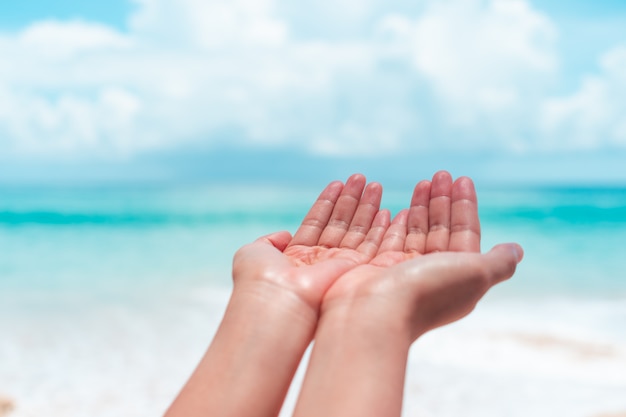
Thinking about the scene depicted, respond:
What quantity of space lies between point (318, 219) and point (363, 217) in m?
0.18

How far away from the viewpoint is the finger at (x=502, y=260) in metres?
1.97

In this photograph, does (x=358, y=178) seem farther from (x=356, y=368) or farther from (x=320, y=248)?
(x=356, y=368)

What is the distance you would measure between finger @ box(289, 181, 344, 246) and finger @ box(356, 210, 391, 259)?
0.19m

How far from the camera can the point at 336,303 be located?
6.00 feet

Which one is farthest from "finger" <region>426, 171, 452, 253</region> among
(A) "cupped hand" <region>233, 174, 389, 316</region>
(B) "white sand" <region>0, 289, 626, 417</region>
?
(B) "white sand" <region>0, 289, 626, 417</region>

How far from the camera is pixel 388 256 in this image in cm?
216

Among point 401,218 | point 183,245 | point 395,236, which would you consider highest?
point 183,245

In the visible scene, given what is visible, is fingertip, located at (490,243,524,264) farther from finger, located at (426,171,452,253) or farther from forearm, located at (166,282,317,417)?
forearm, located at (166,282,317,417)

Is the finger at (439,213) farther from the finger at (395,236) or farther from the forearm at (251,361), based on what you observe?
the forearm at (251,361)

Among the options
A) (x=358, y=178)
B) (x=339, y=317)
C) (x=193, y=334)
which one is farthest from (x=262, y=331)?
(x=193, y=334)

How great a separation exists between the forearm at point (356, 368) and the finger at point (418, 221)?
59 cm

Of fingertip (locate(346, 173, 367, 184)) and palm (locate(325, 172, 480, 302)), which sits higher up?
fingertip (locate(346, 173, 367, 184))

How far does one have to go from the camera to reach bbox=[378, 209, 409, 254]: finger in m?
2.29

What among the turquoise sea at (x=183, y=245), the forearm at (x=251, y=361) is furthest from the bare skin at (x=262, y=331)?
the turquoise sea at (x=183, y=245)
